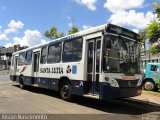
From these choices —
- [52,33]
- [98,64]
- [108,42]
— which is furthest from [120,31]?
[52,33]

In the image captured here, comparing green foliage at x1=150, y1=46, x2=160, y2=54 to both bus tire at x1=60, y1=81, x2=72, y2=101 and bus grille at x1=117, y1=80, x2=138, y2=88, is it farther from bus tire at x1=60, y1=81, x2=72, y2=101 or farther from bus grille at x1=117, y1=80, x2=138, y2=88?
bus tire at x1=60, y1=81, x2=72, y2=101

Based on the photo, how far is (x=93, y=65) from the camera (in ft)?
34.4

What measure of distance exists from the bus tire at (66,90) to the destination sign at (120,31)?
329cm

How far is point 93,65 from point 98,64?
0.33 m

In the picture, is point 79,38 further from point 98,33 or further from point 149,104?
point 149,104

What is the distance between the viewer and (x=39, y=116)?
8633mm

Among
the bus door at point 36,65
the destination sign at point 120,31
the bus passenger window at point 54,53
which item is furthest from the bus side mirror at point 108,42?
the bus door at point 36,65

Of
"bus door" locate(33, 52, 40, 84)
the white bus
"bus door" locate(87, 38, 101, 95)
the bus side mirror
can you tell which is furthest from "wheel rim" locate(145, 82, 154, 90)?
the bus side mirror

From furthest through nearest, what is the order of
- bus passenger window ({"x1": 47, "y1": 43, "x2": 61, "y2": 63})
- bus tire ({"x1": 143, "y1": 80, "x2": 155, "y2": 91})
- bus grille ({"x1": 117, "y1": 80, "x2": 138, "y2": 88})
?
bus tire ({"x1": 143, "y1": 80, "x2": 155, "y2": 91}), bus passenger window ({"x1": 47, "y1": 43, "x2": 61, "y2": 63}), bus grille ({"x1": 117, "y1": 80, "x2": 138, "y2": 88})

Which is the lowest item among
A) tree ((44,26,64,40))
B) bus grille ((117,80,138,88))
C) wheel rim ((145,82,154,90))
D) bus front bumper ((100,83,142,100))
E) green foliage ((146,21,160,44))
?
wheel rim ((145,82,154,90))

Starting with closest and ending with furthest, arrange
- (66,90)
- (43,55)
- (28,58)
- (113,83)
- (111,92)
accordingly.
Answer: (111,92)
(113,83)
(66,90)
(43,55)
(28,58)

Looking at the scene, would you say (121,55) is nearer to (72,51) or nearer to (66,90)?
(72,51)

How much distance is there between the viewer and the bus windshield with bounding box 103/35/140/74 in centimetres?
990

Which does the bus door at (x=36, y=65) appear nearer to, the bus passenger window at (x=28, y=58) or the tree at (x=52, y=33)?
the bus passenger window at (x=28, y=58)
